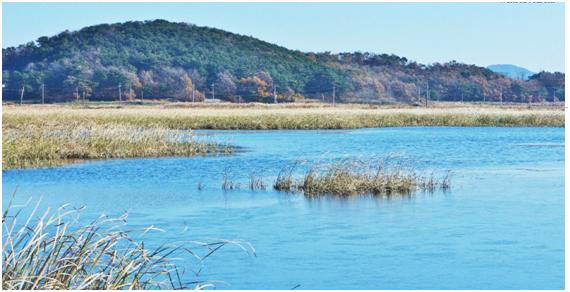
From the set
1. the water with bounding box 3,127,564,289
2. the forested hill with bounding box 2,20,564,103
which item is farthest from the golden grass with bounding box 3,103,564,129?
the water with bounding box 3,127,564,289

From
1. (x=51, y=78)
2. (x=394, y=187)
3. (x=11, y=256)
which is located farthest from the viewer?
(x=51, y=78)

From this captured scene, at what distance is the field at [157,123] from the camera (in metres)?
18.1

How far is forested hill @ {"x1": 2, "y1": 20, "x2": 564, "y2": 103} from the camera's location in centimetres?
4275

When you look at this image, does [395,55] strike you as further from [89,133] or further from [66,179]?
[66,179]

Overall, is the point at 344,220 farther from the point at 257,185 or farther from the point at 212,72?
the point at 212,72

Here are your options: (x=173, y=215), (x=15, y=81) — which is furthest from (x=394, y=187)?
(x=15, y=81)

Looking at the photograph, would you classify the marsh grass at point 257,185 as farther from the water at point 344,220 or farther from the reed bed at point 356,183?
the reed bed at point 356,183

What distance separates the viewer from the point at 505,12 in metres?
26.5

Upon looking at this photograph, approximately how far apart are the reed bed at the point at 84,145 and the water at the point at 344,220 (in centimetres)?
62

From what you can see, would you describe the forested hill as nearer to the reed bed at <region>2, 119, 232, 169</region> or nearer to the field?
the field

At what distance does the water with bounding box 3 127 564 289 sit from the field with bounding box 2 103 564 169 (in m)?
0.82

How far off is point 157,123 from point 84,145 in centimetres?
1015

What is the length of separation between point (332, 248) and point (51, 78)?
36745 millimetres

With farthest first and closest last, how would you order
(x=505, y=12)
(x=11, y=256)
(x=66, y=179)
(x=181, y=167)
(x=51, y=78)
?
1. (x=51, y=78)
2. (x=505, y=12)
3. (x=181, y=167)
4. (x=66, y=179)
5. (x=11, y=256)
